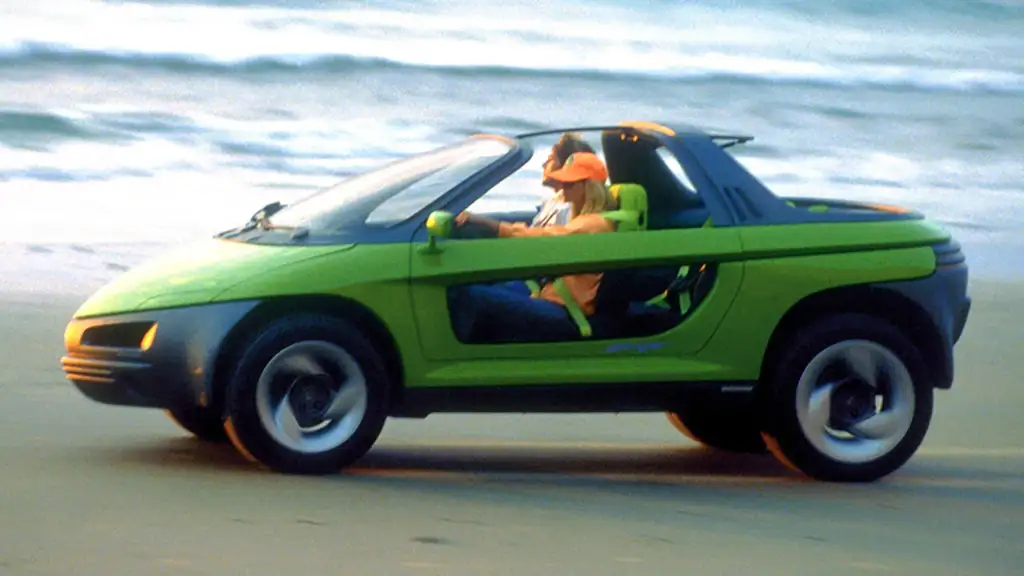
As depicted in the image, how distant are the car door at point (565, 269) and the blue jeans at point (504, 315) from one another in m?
0.03

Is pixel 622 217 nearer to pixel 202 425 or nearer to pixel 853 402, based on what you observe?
pixel 853 402

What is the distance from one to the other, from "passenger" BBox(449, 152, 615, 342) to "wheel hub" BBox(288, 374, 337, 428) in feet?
1.85

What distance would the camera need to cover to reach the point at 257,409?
855 centimetres

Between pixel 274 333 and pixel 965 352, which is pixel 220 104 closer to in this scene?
pixel 965 352

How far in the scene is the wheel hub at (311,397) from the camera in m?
8.64

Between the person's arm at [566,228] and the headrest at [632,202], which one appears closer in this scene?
the person's arm at [566,228]

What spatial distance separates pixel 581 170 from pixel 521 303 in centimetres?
69

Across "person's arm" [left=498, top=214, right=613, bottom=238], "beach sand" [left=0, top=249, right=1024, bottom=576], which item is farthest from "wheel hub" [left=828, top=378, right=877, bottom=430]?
"person's arm" [left=498, top=214, right=613, bottom=238]

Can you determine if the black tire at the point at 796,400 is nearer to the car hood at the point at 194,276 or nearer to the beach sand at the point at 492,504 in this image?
the beach sand at the point at 492,504

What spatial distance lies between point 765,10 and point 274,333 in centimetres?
3136

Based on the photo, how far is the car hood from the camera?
8.66 meters

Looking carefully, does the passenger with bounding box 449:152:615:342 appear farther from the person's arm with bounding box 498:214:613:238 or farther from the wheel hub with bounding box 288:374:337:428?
the wheel hub with bounding box 288:374:337:428

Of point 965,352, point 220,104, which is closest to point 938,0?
point 220,104

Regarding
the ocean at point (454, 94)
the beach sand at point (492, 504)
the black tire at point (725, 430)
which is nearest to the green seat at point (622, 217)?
the beach sand at point (492, 504)
